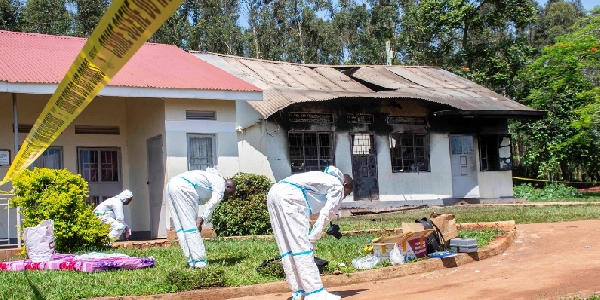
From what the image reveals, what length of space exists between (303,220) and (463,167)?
17.3 metres

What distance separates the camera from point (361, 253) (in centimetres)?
1016

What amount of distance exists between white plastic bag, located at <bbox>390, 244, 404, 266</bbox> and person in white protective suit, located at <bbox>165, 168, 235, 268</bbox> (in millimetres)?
2428

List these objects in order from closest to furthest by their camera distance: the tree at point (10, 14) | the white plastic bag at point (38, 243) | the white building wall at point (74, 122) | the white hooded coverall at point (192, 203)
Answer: the white hooded coverall at point (192, 203) < the white plastic bag at point (38, 243) < the white building wall at point (74, 122) < the tree at point (10, 14)

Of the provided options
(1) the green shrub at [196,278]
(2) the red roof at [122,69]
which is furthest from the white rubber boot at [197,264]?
(2) the red roof at [122,69]

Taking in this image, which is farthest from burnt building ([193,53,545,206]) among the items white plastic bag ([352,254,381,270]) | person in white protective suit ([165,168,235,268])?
white plastic bag ([352,254,381,270])

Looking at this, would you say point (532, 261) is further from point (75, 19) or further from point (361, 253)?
point (75, 19)

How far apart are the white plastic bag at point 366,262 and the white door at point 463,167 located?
565 inches

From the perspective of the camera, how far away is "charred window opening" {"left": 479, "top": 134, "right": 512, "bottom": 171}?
2397cm

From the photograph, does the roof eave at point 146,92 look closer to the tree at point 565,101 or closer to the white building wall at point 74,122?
the white building wall at point 74,122

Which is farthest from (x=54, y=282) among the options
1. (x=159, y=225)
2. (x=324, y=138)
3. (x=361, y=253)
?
(x=324, y=138)

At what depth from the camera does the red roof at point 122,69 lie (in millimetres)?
14508

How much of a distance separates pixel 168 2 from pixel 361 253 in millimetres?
7419

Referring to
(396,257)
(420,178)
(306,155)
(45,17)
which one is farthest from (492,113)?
(45,17)

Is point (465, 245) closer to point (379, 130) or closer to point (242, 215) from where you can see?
point (242, 215)
